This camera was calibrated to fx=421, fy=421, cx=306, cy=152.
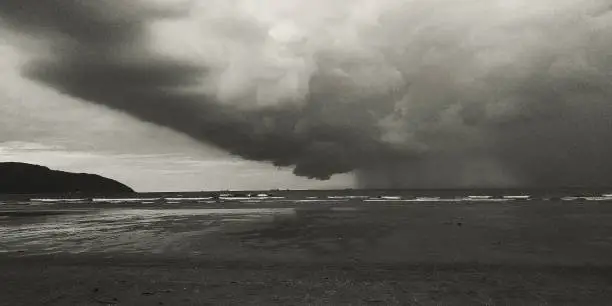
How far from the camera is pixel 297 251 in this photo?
2067 centimetres

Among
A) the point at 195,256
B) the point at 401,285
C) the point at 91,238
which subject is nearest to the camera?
the point at 401,285

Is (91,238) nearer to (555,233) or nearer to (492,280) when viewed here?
(492,280)

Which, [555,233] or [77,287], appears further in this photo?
[555,233]

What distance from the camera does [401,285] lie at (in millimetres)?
13094

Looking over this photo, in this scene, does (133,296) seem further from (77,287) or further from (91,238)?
(91,238)

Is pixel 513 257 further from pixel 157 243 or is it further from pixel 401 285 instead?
pixel 157 243

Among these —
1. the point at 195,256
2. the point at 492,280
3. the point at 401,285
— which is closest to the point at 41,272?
the point at 195,256

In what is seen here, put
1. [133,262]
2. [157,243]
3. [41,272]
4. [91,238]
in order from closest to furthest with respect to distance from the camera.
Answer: [41,272]
[133,262]
[157,243]
[91,238]

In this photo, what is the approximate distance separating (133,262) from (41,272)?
333cm

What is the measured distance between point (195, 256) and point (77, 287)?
6.54 m

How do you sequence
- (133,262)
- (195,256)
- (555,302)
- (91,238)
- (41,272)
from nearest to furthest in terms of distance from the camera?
(555,302) → (41,272) → (133,262) → (195,256) → (91,238)

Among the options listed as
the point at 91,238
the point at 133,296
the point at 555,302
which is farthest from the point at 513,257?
the point at 91,238

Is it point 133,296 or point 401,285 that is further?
point 401,285

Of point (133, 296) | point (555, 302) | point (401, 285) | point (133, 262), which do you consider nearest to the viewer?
point (555, 302)
